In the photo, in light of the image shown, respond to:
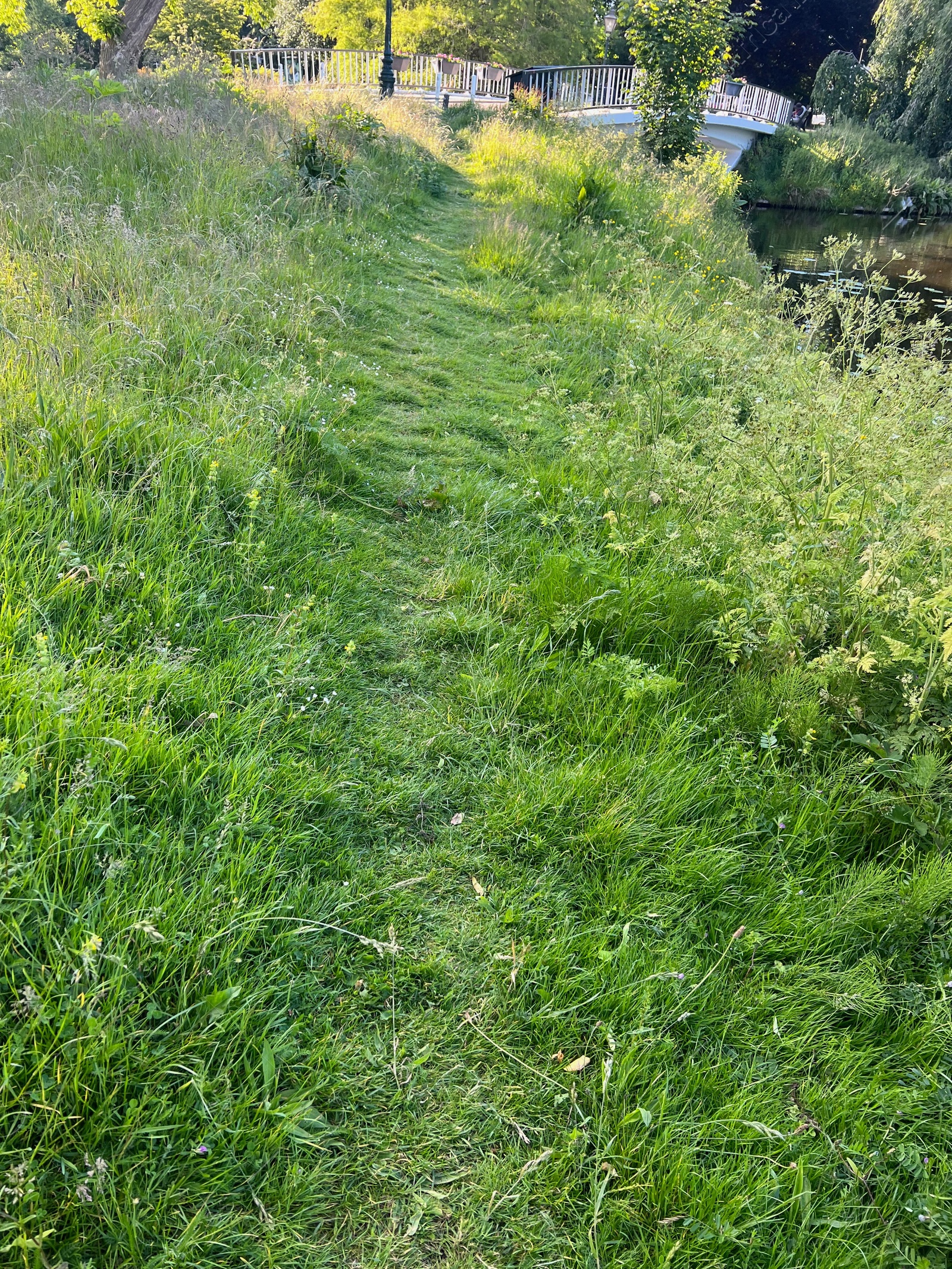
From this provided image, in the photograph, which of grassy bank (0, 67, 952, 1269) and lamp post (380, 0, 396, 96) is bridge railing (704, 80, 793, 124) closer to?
lamp post (380, 0, 396, 96)

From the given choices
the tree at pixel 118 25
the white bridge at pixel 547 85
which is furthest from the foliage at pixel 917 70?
the tree at pixel 118 25

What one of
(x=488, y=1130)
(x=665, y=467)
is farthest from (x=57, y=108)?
(x=488, y=1130)

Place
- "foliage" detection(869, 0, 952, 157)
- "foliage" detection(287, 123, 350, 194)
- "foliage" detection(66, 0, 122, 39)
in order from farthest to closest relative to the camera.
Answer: "foliage" detection(869, 0, 952, 157) < "foliage" detection(66, 0, 122, 39) < "foliage" detection(287, 123, 350, 194)

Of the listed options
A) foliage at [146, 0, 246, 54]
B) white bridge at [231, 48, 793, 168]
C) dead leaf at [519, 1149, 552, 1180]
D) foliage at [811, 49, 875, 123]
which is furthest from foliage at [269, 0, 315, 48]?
dead leaf at [519, 1149, 552, 1180]

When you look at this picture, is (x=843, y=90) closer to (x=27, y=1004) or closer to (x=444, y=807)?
(x=444, y=807)

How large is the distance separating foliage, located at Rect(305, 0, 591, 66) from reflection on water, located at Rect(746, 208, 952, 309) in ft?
43.1

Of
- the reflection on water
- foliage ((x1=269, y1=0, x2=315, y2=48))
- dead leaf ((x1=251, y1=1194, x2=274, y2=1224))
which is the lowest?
dead leaf ((x1=251, y1=1194, x2=274, y2=1224))

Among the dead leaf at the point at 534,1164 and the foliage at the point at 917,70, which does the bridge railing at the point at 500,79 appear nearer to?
the foliage at the point at 917,70

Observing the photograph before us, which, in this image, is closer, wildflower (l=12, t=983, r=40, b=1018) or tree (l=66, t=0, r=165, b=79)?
wildflower (l=12, t=983, r=40, b=1018)

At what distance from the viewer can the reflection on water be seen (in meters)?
15.0

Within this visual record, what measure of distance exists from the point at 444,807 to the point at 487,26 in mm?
39886

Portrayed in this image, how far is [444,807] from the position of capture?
2504 millimetres

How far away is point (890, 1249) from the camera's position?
1619mm

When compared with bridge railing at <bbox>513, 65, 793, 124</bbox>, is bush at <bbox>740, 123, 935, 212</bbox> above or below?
below
